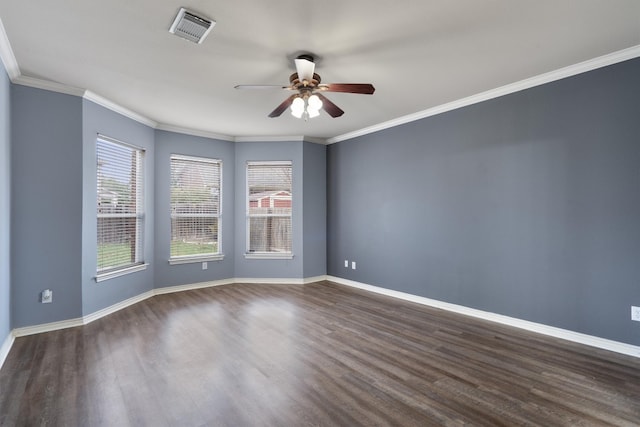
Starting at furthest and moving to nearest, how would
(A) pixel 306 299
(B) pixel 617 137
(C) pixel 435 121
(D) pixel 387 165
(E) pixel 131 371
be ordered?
(D) pixel 387 165 < (A) pixel 306 299 < (C) pixel 435 121 < (B) pixel 617 137 < (E) pixel 131 371

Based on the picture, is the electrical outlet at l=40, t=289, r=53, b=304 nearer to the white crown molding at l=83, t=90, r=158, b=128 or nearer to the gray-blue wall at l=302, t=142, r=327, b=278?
the white crown molding at l=83, t=90, r=158, b=128

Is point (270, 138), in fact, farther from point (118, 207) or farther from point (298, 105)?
point (298, 105)

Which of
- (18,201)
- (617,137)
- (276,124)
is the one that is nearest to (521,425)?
(617,137)

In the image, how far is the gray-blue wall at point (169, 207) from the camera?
16.0ft

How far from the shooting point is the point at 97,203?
12.5ft

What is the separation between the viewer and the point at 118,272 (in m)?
4.09

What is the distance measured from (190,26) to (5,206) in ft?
8.25

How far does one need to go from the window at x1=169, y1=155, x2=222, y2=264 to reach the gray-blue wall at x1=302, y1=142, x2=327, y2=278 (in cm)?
158

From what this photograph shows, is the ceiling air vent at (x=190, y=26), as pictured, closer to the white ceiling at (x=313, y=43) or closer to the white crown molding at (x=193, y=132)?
the white ceiling at (x=313, y=43)

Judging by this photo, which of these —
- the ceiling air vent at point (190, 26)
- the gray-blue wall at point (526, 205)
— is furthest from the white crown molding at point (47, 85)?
the gray-blue wall at point (526, 205)

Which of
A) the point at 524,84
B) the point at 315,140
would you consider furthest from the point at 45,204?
the point at 524,84

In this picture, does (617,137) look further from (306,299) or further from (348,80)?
(306,299)

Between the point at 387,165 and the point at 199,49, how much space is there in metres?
3.18

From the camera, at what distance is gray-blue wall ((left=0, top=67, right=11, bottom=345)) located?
2.77 m
